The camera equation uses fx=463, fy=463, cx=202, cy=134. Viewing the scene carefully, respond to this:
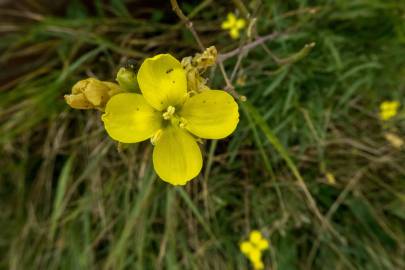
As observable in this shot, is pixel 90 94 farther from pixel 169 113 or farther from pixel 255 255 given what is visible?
pixel 255 255

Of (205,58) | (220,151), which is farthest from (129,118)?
(220,151)

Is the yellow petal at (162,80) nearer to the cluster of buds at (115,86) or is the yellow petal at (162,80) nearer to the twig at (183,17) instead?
the cluster of buds at (115,86)

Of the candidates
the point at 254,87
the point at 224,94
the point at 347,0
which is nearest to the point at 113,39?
the point at 254,87

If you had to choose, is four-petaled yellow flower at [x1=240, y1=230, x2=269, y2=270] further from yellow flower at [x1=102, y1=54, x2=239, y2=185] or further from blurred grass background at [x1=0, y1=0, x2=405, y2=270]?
yellow flower at [x1=102, y1=54, x2=239, y2=185]

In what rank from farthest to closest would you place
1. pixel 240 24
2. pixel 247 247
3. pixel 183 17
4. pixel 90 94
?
pixel 247 247
pixel 240 24
pixel 183 17
pixel 90 94

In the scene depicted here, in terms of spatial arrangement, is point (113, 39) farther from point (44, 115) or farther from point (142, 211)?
point (142, 211)

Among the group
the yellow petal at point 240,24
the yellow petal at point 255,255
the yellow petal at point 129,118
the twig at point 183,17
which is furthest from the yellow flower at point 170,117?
the yellow petal at point 255,255

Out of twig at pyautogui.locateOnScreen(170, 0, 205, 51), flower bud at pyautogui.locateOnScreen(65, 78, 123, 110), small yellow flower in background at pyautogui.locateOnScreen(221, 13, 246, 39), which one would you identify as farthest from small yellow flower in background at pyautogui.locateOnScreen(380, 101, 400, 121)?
flower bud at pyautogui.locateOnScreen(65, 78, 123, 110)
